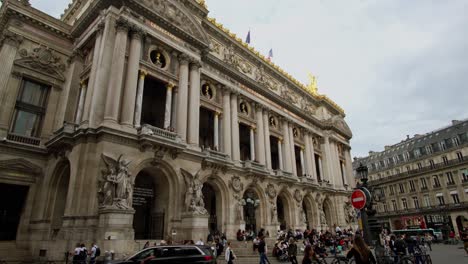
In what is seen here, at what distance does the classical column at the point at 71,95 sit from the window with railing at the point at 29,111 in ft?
3.60

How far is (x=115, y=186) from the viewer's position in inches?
619

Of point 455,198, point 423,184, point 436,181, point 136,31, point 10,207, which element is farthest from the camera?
point 423,184

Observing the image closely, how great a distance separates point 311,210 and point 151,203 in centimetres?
2182

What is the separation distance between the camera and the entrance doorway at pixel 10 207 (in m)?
18.3

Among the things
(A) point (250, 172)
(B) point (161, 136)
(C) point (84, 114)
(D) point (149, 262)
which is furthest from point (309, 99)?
(D) point (149, 262)

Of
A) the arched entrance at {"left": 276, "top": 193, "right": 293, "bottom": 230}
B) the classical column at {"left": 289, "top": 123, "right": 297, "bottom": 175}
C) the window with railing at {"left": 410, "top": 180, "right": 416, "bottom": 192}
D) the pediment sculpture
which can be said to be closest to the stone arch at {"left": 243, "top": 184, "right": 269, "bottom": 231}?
the arched entrance at {"left": 276, "top": 193, "right": 293, "bottom": 230}

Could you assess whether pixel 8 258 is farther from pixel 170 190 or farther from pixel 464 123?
pixel 464 123

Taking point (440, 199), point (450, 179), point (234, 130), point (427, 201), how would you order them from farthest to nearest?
point (427, 201)
point (440, 199)
point (450, 179)
point (234, 130)

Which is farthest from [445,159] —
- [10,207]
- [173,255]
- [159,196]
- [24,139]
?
[10,207]

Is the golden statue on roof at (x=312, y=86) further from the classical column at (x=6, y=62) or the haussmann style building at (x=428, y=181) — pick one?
the classical column at (x=6, y=62)

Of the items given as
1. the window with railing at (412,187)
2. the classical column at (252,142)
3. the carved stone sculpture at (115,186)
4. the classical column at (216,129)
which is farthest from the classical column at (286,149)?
the window with railing at (412,187)

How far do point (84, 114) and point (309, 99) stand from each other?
33.1m

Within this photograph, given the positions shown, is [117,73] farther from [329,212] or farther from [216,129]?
[329,212]

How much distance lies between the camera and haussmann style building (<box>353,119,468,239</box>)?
46375 mm
